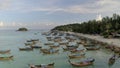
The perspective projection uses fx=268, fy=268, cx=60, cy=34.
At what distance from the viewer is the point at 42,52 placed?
64.0 meters

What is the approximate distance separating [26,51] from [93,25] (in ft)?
231

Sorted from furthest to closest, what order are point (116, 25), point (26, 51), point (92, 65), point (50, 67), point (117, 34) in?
point (116, 25)
point (117, 34)
point (26, 51)
point (92, 65)
point (50, 67)

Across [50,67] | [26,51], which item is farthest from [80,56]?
[26,51]

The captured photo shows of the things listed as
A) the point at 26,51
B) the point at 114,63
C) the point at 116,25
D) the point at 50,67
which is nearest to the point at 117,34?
the point at 116,25

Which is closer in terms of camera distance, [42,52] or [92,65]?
[92,65]

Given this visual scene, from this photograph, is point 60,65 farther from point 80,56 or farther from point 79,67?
point 80,56

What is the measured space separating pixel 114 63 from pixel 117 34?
53.8m

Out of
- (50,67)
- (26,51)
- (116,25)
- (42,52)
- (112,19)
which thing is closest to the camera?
(50,67)

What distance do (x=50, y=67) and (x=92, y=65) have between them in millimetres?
7602

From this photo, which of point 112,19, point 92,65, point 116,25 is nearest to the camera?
point 92,65

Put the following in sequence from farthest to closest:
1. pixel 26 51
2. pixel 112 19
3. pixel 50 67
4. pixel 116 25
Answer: pixel 112 19, pixel 116 25, pixel 26 51, pixel 50 67

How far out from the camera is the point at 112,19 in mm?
131875

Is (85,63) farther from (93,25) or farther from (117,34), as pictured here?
(93,25)

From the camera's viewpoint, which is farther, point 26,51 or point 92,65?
point 26,51
